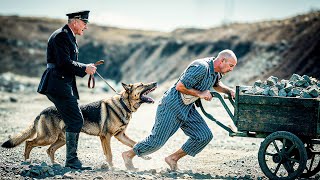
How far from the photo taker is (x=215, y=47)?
4112cm

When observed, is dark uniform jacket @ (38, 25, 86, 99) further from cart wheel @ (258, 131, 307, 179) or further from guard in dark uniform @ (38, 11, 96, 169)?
cart wheel @ (258, 131, 307, 179)

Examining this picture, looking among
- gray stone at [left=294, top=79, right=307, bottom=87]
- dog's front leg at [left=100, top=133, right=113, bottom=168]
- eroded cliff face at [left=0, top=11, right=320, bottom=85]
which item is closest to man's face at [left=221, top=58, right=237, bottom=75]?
gray stone at [left=294, top=79, right=307, bottom=87]

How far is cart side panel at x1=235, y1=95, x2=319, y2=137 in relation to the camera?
7.55 metres

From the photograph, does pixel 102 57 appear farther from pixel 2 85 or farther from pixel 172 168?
pixel 172 168

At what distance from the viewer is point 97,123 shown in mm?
9195

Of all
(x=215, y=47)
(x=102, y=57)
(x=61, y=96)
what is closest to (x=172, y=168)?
(x=61, y=96)

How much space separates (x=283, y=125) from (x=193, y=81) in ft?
5.12

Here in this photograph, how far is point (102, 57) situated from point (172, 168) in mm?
48222

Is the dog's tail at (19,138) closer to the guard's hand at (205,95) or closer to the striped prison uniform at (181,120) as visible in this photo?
the striped prison uniform at (181,120)

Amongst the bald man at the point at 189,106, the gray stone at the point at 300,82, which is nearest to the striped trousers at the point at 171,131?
the bald man at the point at 189,106

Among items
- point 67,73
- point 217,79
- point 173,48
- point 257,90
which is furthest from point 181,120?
point 173,48

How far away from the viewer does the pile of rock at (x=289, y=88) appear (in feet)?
25.5

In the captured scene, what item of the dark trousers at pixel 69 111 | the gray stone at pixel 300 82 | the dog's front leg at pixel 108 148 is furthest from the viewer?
the dog's front leg at pixel 108 148

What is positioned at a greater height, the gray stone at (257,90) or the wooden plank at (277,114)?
the gray stone at (257,90)
